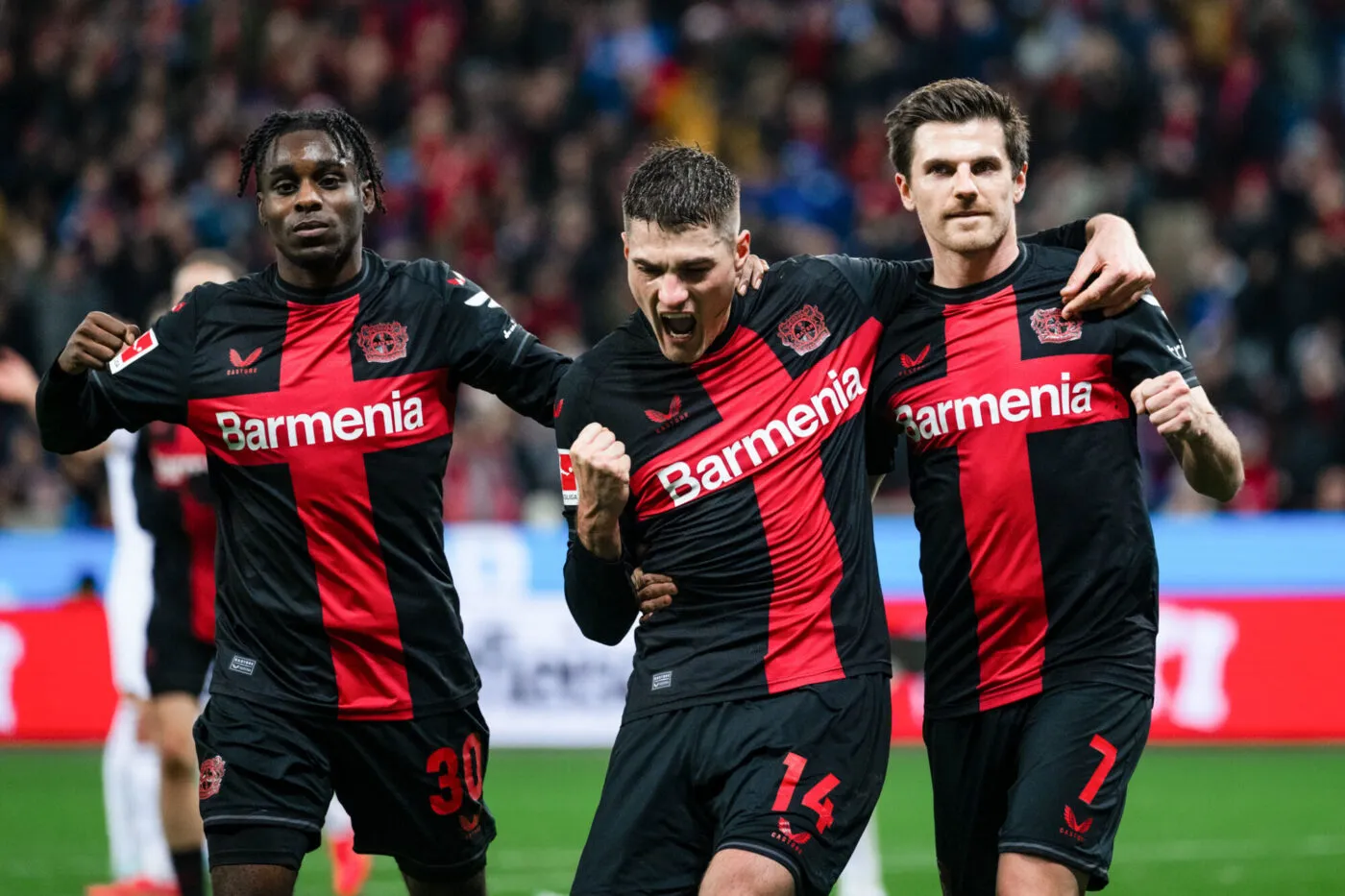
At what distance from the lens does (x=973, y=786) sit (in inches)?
199

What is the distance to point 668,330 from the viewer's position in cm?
474

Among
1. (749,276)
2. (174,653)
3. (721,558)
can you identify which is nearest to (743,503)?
(721,558)

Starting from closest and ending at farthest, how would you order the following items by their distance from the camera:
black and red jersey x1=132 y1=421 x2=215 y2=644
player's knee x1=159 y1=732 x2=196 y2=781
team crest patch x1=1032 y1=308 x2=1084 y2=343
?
1. team crest patch x1=1032 y1=308 x2=1084 y2=343
2. player's knee x1=159 y1=732 x2=196 y2=781
3. black and red jersey x1=132 y1=421 x2=215 y2=644

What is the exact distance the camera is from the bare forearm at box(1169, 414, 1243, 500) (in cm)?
472

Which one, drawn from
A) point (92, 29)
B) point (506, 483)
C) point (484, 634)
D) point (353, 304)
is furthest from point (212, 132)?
point (353, 304)

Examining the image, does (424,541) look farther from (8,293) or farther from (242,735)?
(8,293)

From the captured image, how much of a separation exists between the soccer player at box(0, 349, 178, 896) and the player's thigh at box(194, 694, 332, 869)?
2715mm

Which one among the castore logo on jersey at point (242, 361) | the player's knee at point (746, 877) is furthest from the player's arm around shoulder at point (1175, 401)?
the castore logo on jersey at point (242, 361)

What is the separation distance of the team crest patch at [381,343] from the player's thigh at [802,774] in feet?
4.96

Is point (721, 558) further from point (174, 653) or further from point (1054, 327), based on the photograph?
point (174, 653)

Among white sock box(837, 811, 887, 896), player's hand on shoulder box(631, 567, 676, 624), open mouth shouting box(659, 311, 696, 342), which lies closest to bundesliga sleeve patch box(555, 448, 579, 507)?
player's hand on shoulder box(631, 567, 676, 624)

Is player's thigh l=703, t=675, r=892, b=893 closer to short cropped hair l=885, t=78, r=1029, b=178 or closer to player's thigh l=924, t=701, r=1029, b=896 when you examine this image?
player's thigh l=924, t=701, r=1029, b=896

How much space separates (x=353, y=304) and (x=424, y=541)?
717 millimetres

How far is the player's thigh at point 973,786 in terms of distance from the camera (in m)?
5.01
